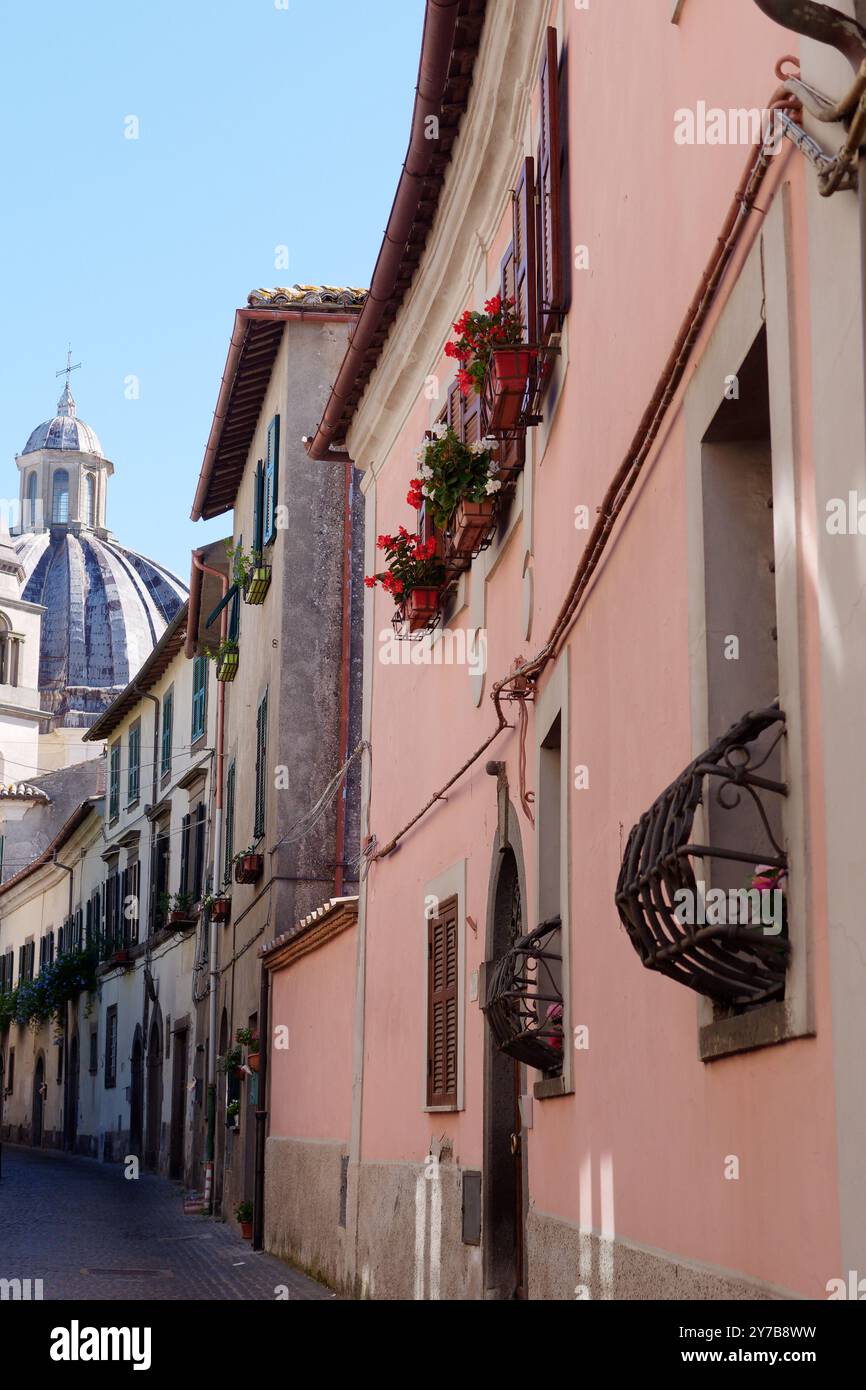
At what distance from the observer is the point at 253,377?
22.7 meters

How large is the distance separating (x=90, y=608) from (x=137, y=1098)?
67.1 metres

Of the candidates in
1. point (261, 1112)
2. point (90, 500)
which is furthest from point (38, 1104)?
point (90, 500)

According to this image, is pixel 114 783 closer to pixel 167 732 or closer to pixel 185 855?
pixel 167 732

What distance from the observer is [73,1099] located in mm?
44750

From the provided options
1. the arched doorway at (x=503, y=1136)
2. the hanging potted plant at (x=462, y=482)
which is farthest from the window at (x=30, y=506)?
the arched doorway at (x=503, y=1136)

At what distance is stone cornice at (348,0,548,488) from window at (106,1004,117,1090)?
26.9 m

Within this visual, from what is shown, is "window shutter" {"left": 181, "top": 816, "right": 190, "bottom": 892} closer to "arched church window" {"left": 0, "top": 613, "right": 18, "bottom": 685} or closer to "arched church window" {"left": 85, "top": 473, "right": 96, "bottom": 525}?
"arched church window" {"left": 0, "top": 613, "right": 18, "bottom": 685}

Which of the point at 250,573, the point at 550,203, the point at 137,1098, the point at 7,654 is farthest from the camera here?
the point at 7,654


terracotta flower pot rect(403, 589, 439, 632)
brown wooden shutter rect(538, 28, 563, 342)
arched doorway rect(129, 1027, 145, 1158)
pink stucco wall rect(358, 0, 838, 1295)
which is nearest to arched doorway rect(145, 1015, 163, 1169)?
arched doorway rect(129, 1027, 145, 1158)

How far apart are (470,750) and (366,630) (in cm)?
477

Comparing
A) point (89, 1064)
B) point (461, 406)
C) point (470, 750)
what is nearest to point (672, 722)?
point (470, 750)

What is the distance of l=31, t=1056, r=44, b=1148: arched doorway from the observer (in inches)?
1937

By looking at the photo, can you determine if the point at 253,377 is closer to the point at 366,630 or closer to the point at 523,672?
the point at 366,630

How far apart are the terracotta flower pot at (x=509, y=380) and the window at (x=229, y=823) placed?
53.9 feet
